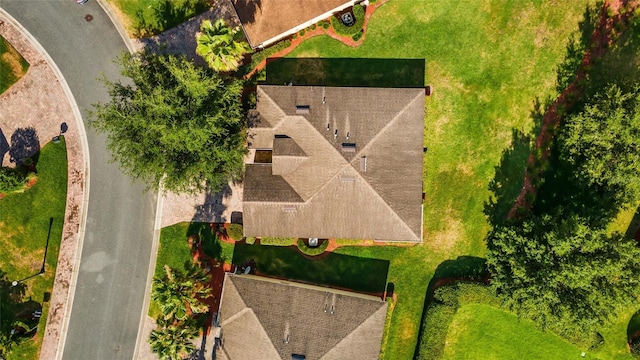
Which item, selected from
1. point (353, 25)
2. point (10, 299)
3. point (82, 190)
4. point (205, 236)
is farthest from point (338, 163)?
point (10, 299)

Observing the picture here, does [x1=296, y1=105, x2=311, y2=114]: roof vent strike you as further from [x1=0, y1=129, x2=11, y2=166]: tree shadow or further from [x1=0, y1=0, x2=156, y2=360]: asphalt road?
[x1=0, y1=129, x2=11, y2=166]: tree shadow

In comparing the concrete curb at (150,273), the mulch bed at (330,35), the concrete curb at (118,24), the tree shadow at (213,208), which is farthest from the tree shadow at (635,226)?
the concrete curb at (118,24)

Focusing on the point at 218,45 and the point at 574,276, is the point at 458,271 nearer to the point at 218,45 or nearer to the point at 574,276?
the point at 574,276

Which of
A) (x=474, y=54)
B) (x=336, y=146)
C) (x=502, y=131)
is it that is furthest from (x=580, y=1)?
(x=336, y=146)

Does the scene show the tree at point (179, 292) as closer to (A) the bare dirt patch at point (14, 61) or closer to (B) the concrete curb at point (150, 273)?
(B) the concrete curb at point (150, 273)

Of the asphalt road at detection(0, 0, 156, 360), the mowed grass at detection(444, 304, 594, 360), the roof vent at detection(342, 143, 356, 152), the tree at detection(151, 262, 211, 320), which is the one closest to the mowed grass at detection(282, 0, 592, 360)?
the mowed grass at detection(444, 304, 594, 360)

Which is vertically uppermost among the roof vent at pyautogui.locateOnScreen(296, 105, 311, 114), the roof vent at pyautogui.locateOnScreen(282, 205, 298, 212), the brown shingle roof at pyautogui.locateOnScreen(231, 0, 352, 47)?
the brown shingle roof at pyautogui.locateOnScreen(231, 0, 352, 47)
